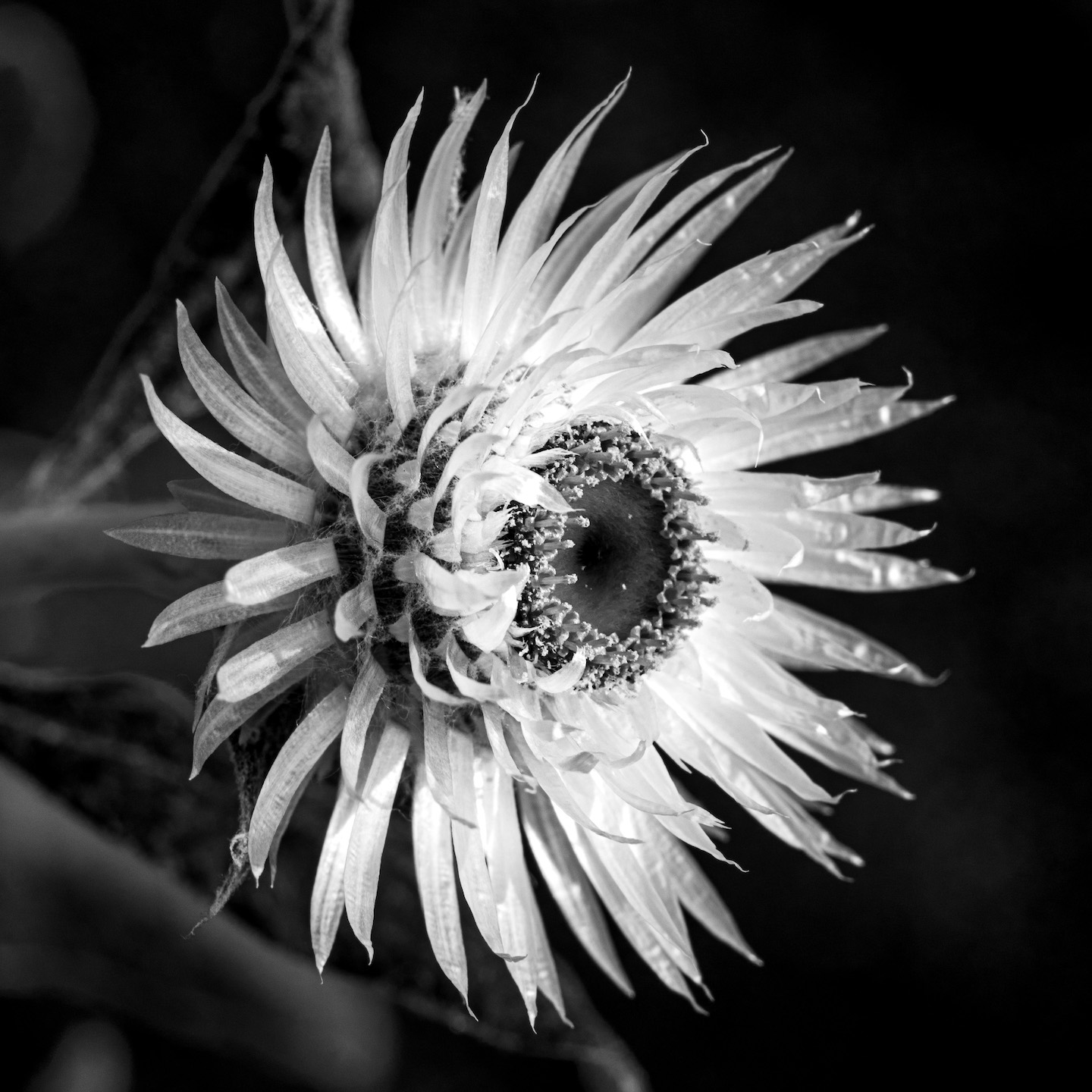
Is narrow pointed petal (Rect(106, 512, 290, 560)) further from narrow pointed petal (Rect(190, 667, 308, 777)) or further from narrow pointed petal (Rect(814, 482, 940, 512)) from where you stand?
narrow pointed petal (Rect(814, 482, 940, 512))

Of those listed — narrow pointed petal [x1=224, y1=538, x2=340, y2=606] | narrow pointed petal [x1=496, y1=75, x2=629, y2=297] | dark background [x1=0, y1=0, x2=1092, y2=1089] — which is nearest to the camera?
narrow pointed petal [x1=224, y1=538, x2=340, y2=606]

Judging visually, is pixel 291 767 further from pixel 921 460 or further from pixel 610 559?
pixel 921 460

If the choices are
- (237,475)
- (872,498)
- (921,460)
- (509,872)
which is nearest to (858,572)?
(872,498)

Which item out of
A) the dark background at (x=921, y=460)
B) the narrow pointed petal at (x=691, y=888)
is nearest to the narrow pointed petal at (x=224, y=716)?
the narrow pointed petal at (x=691, y=888)

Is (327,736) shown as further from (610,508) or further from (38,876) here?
(38,876)

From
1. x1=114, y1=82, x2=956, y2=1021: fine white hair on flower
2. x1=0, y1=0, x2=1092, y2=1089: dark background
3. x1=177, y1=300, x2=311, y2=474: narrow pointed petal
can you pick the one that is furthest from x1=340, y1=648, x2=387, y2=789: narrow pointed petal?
x1=0, y1=0, x2=1092, y2=1089: dark background

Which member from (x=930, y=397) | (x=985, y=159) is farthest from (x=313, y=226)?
(x=985, y=159)

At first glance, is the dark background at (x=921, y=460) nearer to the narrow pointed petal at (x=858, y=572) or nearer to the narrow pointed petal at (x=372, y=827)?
the narrow pointed petal at (x=858, y=572)
